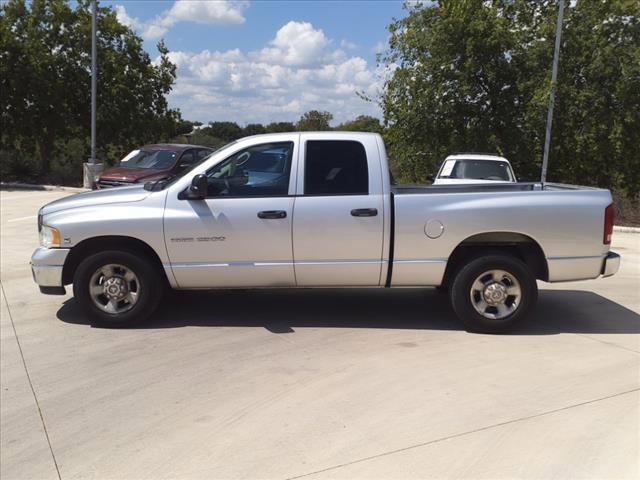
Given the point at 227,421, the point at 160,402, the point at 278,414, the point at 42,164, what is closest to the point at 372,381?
the point at 278,414

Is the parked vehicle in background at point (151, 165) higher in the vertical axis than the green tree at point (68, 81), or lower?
lower

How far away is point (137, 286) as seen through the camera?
5.99m

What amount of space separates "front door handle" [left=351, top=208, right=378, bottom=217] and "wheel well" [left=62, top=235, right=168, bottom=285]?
199 centimetres

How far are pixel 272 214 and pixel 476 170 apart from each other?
8.62 meters

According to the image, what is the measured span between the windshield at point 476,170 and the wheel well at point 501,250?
725 centimetres

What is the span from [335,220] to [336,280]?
0.61 metres

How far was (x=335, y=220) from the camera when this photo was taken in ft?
19.2

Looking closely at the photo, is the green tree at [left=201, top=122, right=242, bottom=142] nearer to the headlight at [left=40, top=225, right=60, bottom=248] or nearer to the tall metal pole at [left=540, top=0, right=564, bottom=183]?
the tall metal pole at [left=540, top=0, right=564, bottom=183]

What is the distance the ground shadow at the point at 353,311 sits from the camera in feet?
20.6

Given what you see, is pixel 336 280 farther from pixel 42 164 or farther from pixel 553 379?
pixel 42 164

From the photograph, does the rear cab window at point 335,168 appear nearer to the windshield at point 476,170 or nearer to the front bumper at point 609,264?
the front bumper at point 609,264

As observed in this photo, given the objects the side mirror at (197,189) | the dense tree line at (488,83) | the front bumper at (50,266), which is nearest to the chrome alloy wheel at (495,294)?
the side mirror at (197,189)

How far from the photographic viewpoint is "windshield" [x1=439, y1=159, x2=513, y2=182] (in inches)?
520

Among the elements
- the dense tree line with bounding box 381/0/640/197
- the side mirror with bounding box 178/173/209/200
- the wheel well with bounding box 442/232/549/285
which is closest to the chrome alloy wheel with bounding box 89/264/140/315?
the side mirror with bounding box 178/173/209/200
